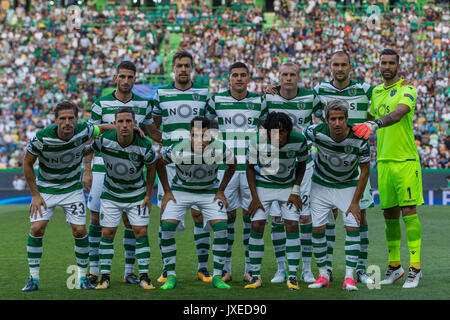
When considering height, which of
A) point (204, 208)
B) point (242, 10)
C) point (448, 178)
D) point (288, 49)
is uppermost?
point (242, 10)

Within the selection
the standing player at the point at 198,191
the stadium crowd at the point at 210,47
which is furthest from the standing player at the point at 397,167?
the stadium crowd at the point at 210,47

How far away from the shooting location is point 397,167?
303 inches

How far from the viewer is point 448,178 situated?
69.0 ft

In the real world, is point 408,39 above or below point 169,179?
above

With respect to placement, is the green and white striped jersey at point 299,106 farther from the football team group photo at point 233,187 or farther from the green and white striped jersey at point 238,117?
the green and white striped jersey at point 238,117

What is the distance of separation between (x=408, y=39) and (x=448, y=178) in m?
9.93

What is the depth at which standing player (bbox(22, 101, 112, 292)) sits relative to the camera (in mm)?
7078

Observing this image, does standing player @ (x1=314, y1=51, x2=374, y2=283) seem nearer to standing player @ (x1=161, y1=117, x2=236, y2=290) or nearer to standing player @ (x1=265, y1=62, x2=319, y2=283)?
standing player @ (x1=265, y1=62, x2=319, y2=283)

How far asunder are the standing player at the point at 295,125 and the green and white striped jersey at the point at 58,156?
221 cm

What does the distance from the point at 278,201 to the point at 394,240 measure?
4.84 feet

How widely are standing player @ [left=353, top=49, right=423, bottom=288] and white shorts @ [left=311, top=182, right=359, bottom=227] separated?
63cm

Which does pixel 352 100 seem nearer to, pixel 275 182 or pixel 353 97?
pixel 353 97
